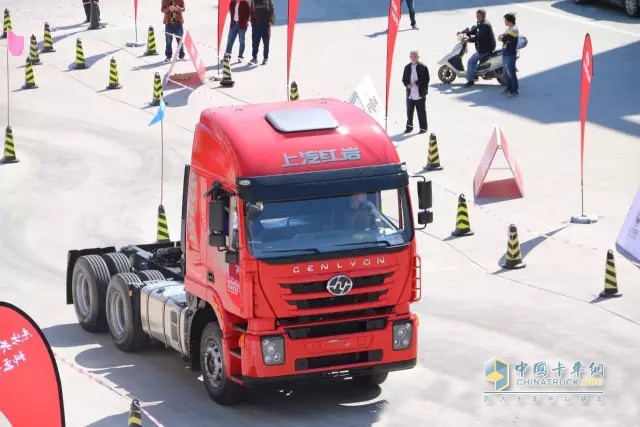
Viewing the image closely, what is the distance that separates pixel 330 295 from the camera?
1586cm

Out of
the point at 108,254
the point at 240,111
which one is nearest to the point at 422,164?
the point at 108,254

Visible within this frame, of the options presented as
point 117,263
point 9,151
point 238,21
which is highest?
point 238,21

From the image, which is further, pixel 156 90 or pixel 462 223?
pixel 156 90

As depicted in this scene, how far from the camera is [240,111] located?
56.1ft

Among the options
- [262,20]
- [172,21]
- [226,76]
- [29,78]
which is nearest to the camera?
[226,76]

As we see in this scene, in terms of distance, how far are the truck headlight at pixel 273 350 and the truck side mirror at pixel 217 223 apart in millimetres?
1200

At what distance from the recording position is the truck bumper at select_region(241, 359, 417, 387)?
15969 mm

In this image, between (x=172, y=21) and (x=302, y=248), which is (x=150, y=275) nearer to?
(x=302, y=248)

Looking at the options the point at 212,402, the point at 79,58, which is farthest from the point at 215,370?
the point at 79,58

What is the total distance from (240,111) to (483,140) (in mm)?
14323

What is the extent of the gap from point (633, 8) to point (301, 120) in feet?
85.9

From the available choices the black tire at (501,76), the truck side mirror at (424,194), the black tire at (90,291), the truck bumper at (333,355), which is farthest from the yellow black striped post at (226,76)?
the truck bumper at (333,355)

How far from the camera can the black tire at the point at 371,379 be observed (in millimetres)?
17188

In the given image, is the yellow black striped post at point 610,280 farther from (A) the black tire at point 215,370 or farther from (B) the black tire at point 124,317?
(B) the black tire at point 124,317
